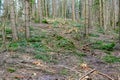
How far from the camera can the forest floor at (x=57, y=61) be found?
6.80 meters

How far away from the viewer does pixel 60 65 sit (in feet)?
25.1

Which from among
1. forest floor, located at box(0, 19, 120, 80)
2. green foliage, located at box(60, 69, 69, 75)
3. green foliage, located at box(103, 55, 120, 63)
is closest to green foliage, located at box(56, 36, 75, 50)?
forest floor, located at box(0, 19, 120, 80)

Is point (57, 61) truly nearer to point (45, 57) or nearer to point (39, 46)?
point (45, 57)

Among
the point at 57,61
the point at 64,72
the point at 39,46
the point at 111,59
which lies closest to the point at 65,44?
the point at 39,46

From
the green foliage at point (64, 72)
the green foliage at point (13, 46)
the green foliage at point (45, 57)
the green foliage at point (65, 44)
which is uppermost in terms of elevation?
the green foliage at point (13, 46)

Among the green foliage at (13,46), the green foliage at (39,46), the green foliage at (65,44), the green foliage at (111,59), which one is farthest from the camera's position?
the green foliage at (65,44)

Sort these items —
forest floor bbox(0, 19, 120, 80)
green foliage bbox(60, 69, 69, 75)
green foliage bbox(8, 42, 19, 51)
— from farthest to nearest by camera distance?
green foliage bbox(8, 42, 19, 51), green foliage bbox(60, 69, 69, 75), forest floor bbox(0, 19, 120, 80)

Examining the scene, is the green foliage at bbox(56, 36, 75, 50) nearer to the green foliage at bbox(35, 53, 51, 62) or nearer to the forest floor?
the forest floor

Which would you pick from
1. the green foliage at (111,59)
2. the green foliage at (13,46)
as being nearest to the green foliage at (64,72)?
the green foliage at (111,59)

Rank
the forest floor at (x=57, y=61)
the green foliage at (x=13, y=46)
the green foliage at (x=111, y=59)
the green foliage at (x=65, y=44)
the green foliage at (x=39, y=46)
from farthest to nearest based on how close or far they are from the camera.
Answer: the green foliage at (x=65, y=44)
the green foliage at (x=39, y=46)
the green foliage at (x=13, y=46)
the green foliage at (x=111, y=59)
the forest floor at (x=57, y=61)

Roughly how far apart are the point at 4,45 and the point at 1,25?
44.8 inches

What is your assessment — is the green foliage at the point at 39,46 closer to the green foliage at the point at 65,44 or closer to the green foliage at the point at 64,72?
the green foliage at the point at 65,44

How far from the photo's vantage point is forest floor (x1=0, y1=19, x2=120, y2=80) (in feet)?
22.3

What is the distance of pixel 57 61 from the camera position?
317 inches
